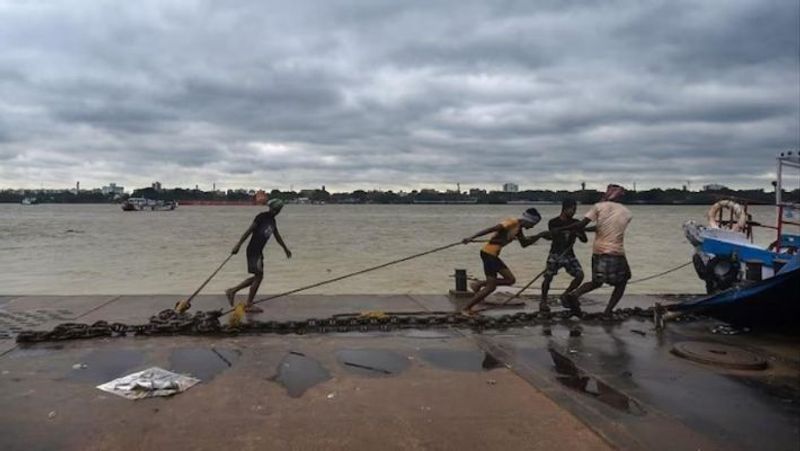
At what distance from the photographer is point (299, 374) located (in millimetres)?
5879

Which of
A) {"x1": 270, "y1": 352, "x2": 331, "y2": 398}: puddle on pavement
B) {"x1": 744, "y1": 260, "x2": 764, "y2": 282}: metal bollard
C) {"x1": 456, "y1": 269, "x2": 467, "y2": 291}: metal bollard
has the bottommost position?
{"x1": 270, "y1": 352, "x2": 331, "y2": 398}: puddle on pavement

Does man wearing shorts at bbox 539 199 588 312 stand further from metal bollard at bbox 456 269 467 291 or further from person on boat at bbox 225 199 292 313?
person on boat at bbox 225 199 292 313

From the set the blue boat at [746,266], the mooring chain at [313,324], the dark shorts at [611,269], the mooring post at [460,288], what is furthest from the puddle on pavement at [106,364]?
the blue boat at [746,266]

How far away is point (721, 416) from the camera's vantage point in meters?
4.88

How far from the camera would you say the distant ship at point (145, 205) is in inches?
5344

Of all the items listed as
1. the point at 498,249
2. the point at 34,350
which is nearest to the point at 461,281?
the point at 498,249

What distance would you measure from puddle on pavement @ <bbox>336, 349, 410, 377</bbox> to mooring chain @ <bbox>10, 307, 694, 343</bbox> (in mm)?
1114

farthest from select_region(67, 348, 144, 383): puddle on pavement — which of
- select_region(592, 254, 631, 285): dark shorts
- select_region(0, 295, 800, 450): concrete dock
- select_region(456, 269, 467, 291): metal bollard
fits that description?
Result: select_region(456, 269, 467, 291): metal bollard

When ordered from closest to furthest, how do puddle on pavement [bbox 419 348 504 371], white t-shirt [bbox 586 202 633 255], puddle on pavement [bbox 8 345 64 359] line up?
puddle on pavement [bbox 419 348 504 371], puddle on pavement [bbox 8 345 64 359], white t-shirt [bbox 586 202 633 255]

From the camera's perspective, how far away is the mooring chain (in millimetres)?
7254

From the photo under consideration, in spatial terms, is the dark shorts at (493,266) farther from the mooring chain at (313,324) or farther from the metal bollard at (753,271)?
the metal bollard at (753,271)

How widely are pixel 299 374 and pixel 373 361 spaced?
848mm

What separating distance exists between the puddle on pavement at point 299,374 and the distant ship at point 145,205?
139872mm

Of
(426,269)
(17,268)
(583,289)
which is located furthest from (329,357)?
(17,268)
